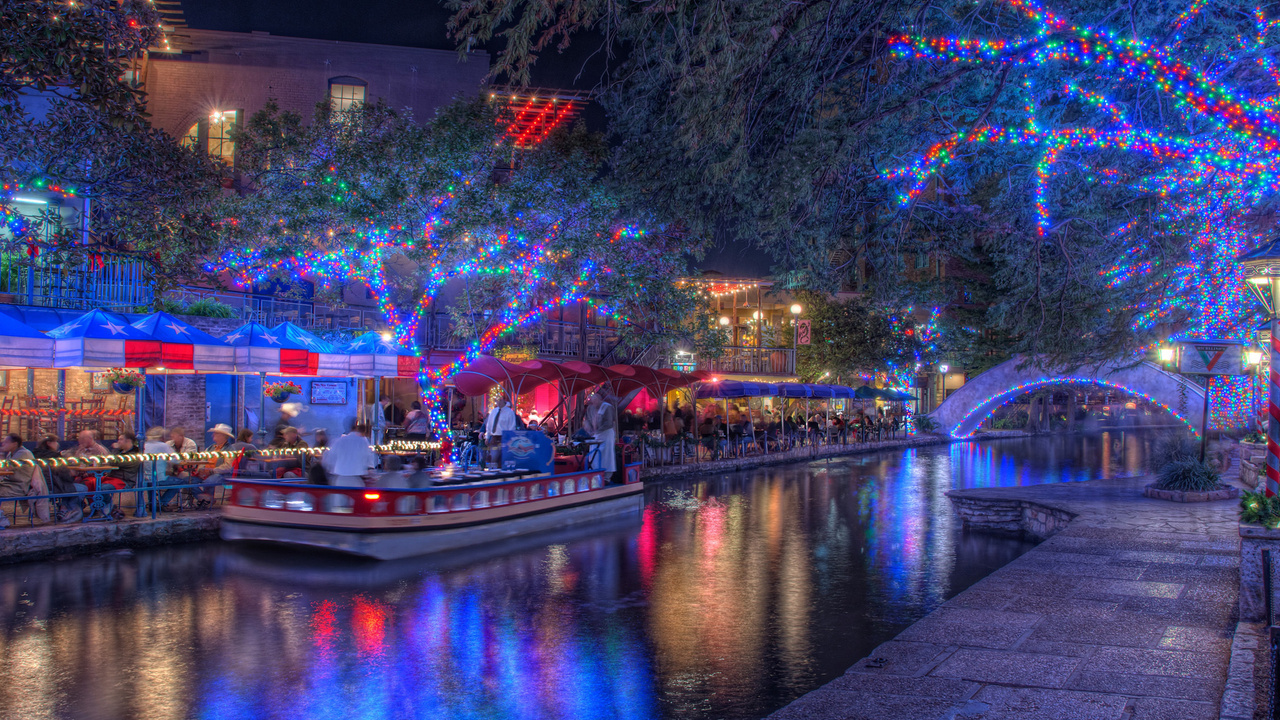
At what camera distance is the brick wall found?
26688 mm

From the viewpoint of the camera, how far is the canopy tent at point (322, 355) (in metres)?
15.4

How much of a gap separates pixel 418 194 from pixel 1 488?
28.2 feet

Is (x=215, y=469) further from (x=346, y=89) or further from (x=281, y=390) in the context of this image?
(x=346, y=89)

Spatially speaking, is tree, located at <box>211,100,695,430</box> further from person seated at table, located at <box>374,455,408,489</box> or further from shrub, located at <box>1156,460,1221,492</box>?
shrub, located at <box>1156,460,1221,492</box>

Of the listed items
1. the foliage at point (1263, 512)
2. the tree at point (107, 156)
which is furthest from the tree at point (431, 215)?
the foliage at point (1263, 512)

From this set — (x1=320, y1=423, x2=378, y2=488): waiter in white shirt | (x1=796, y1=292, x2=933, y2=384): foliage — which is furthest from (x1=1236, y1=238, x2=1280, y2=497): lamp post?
(x1=796, y1=292, x2=933, y2=384): foliage

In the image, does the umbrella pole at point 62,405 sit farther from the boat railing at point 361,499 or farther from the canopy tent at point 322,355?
the boat railing at point 361,499

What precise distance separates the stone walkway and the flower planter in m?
3.93

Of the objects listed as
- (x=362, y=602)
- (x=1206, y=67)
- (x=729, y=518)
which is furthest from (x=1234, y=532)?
(x=362, y=602)

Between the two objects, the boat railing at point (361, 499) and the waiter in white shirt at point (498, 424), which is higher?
the waiter in white shirt at point (498, 424)

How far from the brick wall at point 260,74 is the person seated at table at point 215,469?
16046mm

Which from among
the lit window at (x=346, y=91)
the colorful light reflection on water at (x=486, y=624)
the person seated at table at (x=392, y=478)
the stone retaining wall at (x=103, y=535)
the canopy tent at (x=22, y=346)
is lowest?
the colorful light reflection on water at (x=486, y=624)

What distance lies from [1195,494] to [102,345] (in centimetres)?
1661

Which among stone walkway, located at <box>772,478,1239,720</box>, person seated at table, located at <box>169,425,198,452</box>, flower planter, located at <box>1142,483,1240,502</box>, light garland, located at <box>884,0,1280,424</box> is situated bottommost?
stone walkway, located at <box>772,478,1239,720</box>
